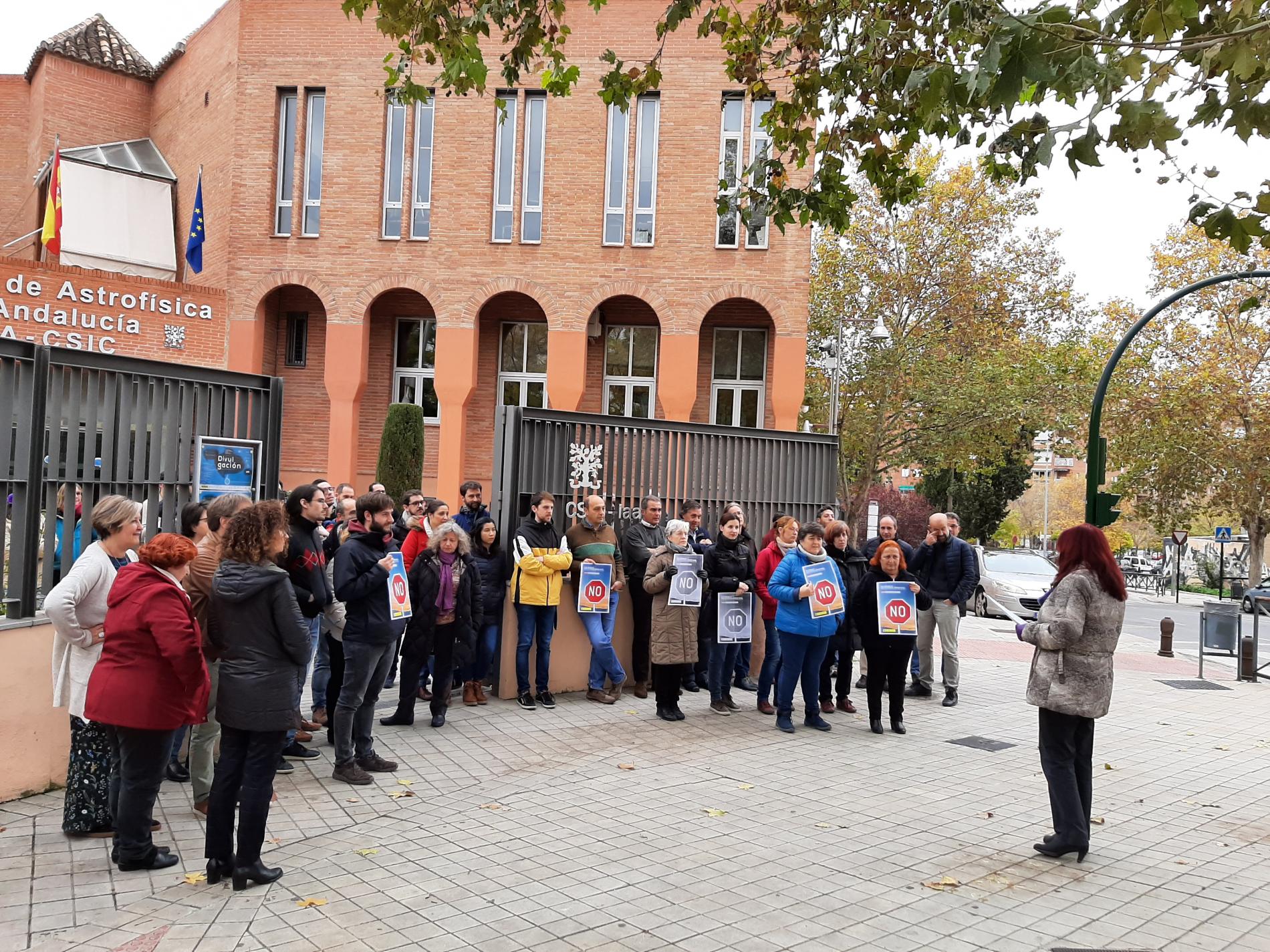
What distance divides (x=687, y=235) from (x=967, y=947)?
→ 20623 millimetres

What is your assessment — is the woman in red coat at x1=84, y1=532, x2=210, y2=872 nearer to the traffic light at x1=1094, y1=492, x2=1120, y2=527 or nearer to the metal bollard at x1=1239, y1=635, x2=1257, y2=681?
the traffic light at x1=1094, y1=492, x2=1120, y2=527

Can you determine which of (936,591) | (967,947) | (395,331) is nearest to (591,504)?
(936,591)

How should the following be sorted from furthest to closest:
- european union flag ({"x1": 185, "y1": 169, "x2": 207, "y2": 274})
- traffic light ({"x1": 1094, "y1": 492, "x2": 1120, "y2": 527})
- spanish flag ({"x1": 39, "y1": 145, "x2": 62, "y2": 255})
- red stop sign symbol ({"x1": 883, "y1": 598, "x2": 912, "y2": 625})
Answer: european union flag ({"x1": 185, "y1": 169, "x2": 207, "y2": 274}) → spanish flag ({"x1": 39, "y1": 145, "x2": 62, "y2": 255}) → traffic light ({"x1": 1094, "y1": 492, "x2": 1120, "y2": 527}) → red stop sign symbol ({"x1": 883, "y1": 598, "x2": 912, "y2": 625})

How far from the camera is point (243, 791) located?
5074 millimetres

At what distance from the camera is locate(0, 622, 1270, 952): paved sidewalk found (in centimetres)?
471

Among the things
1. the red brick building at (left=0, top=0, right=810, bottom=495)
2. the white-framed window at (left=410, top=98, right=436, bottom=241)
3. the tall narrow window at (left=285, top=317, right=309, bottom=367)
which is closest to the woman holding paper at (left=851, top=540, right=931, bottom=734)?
the red brick building at (left=0, top=0, right=810, bottom=495)

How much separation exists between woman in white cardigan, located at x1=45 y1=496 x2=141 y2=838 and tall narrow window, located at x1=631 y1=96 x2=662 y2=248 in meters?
19.4

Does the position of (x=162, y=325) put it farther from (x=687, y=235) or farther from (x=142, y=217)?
(x=687, y=235)

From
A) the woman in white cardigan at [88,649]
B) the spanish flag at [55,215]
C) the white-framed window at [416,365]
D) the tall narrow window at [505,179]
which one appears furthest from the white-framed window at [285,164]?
the woman in white cardigan at [88,649]

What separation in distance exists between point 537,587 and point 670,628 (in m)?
1.31

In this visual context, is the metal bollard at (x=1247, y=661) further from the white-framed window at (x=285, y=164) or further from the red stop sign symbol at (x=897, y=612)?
the white-framed window at (x=285, y=164)

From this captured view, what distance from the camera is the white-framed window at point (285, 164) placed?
24.5 m

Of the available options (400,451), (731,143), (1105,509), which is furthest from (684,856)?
(731,143)

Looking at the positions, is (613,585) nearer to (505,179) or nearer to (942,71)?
(942,71)
